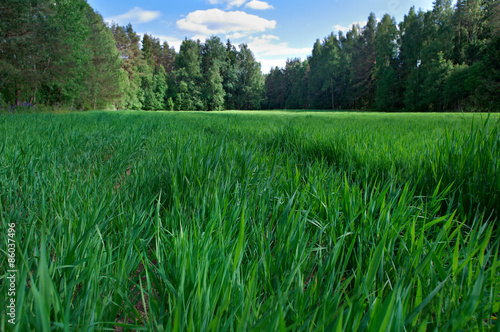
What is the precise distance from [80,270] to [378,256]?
842 millimetres

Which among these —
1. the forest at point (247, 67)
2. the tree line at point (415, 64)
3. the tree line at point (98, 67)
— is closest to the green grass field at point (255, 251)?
the forest at point (247, 67)

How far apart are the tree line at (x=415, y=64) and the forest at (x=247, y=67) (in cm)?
14

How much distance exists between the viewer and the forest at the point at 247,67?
1527cm

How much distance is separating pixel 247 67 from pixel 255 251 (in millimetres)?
68772

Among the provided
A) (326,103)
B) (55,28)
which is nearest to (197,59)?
(326,103)

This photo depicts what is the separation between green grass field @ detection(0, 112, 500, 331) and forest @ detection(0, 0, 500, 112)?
8.81 ft

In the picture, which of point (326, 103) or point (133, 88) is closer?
point (133, 88)

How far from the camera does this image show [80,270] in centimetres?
74

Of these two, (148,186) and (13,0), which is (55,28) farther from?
(148,186)

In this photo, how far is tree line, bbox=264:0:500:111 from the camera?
2794cm

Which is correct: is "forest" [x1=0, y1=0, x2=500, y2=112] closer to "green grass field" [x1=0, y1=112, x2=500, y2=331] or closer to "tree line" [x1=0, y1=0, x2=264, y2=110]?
"tree line" [x1=0, y1=0, x2=264, y2=110]

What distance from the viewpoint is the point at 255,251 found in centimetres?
86

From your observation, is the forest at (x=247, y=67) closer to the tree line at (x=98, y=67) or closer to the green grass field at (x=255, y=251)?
the tree line at (x=98, y=67)

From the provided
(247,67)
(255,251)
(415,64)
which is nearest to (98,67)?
(255,251)
